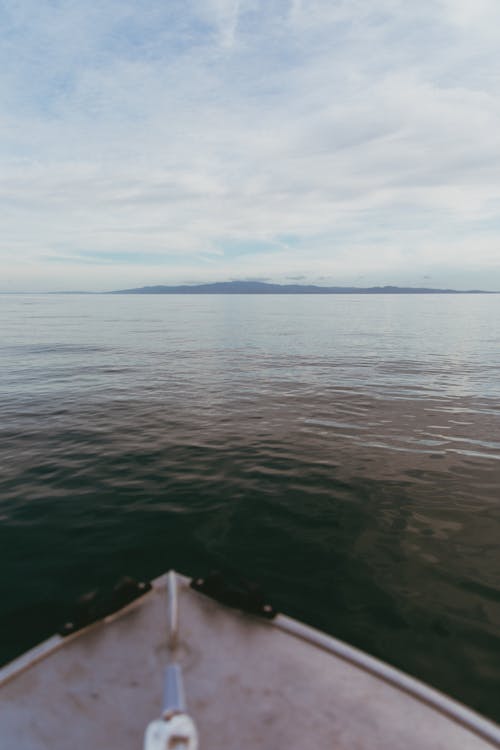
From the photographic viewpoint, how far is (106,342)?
157 feet

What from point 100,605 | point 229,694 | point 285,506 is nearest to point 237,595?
point 229,694

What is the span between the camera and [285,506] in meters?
10.1

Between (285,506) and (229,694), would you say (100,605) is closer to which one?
(229,694)

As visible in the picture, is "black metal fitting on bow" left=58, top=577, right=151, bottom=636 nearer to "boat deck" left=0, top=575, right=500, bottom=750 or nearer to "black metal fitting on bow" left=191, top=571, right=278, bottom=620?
"boat deck" left=0, top=575, right=500, bottom=750

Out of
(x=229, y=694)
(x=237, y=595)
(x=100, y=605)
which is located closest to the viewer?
(x=229, y=694)

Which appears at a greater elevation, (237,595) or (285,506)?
(237,595)

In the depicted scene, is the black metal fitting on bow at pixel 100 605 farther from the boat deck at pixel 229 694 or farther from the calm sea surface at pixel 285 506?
the calm sea surface at pixel 285 506

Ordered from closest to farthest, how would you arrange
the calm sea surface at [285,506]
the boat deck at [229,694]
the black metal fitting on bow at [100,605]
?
the boat deck at [229,694] < the black metal fitting on bow at [100,605] < the calm sea surface at [285,506]

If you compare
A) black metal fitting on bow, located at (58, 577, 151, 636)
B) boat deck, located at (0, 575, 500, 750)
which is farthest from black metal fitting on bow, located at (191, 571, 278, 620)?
black metal fitting on bow, located at (58, 577, 151, 636)

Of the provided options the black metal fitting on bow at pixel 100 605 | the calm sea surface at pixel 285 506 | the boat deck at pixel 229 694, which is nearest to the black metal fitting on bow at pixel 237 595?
the boat deck at pixel 229 694

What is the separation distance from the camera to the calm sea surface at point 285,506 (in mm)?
6531

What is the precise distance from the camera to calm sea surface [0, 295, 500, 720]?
6.53 meters

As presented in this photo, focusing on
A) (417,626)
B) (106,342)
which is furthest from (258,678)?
(106,342)

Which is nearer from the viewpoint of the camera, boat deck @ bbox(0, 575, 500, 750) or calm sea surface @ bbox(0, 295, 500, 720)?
boat deck @ bbox(0, 575, 500, 750)
